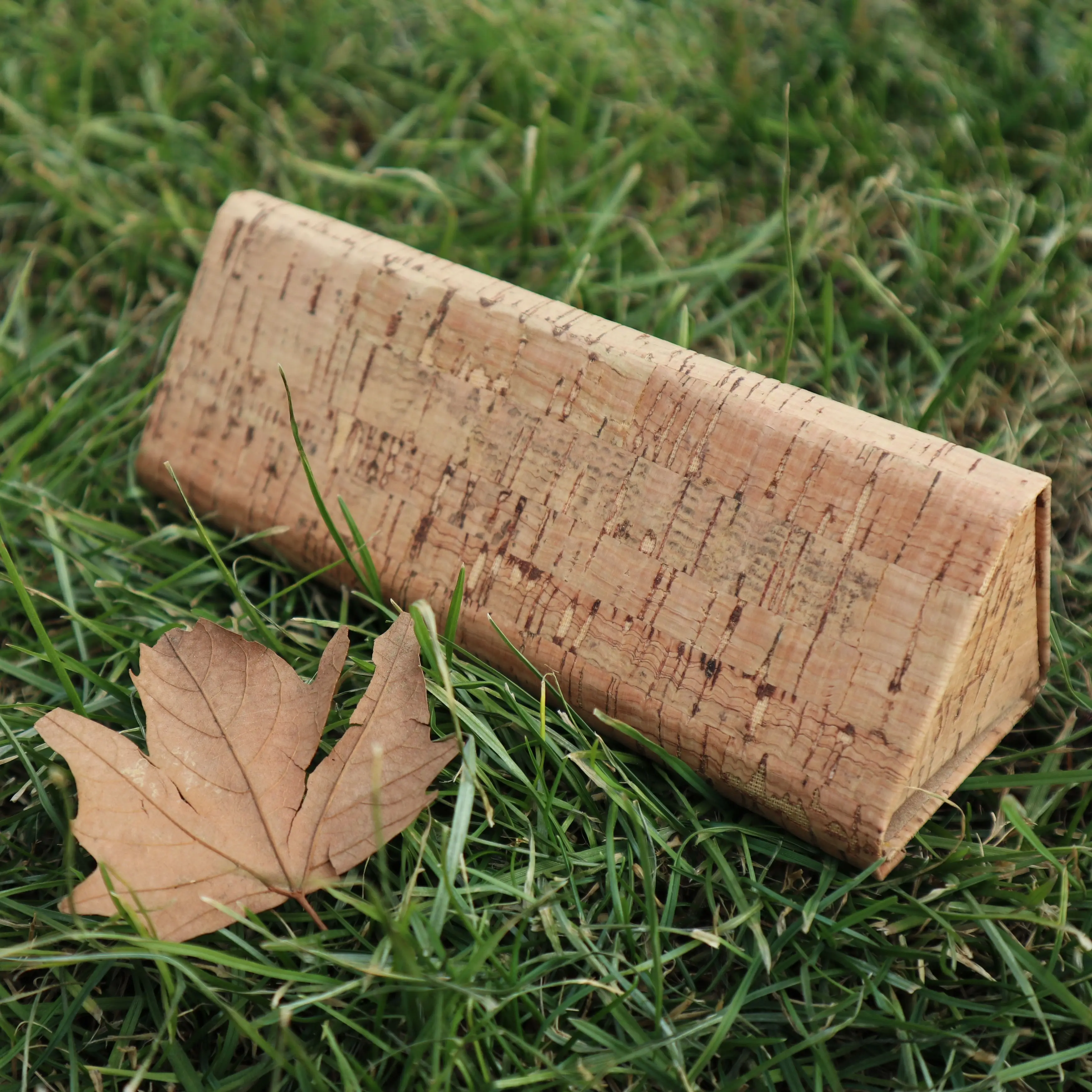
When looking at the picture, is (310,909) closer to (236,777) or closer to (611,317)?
(236,777)

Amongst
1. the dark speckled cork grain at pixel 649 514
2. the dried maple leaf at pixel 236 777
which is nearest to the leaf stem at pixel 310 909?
the dried maple leaf at pixel 236 777

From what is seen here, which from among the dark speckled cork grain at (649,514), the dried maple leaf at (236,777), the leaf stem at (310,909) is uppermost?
the dark speckled cork grain at (649,514)

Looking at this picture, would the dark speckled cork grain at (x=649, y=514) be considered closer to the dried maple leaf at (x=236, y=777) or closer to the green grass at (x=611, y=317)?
the green grass at (x=611, y=317)

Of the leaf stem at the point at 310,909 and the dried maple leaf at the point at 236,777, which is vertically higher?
the dried maple leaf at the point at 236,777

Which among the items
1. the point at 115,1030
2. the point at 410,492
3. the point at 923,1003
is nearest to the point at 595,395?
the point at 410,492

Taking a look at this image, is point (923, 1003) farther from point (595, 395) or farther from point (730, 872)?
point (595, 395)

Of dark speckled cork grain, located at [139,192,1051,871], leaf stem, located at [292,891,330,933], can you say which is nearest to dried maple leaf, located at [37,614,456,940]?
leaf stem, located at [292,891,330,933]

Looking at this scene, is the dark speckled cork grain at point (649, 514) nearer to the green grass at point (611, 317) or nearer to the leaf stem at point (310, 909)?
the green grass at point (611, 317)
